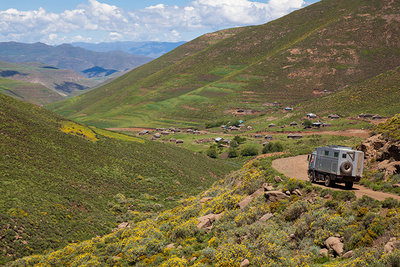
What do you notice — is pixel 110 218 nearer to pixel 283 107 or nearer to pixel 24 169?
pixel 24 169

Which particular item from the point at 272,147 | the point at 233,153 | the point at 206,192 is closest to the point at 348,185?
the point at 206,192

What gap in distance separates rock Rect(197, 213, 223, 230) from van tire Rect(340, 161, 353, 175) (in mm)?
8805

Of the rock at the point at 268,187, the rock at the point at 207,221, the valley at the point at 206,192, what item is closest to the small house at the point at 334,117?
the valley at the point at 206,192

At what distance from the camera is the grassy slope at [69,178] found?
109ft

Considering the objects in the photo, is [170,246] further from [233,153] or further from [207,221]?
[233,153]

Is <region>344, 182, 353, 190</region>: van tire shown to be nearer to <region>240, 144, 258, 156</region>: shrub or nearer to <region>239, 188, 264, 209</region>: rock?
<region>239, 188, 264, 209</region>: rock

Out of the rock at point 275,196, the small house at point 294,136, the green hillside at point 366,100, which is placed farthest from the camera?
the green hillside at point 366,100

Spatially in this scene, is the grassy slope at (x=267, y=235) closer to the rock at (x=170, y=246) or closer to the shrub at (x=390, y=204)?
the shrub at (x=390, y=204)

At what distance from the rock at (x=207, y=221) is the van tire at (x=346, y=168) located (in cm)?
881

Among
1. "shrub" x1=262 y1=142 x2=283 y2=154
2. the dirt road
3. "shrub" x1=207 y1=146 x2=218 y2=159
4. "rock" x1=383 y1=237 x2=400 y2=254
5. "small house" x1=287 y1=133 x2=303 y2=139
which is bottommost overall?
"shrub" x1=207 y1=146 x2=218 y2=159

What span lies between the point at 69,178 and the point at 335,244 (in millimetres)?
42298

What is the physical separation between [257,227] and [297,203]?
9.07 feet

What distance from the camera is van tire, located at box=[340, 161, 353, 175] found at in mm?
21906

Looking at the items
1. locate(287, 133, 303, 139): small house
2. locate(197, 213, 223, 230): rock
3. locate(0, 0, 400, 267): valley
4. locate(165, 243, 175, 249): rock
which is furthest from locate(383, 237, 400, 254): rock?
locate(287, 133, 303, 139): small house
